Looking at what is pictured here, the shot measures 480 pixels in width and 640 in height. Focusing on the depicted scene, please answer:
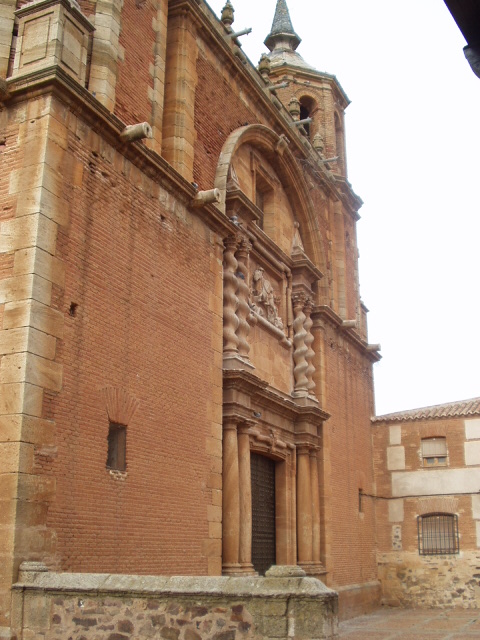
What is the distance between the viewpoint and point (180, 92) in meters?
13.1

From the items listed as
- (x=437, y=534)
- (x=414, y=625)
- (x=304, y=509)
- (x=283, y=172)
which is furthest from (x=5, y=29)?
(x=437, y=534)

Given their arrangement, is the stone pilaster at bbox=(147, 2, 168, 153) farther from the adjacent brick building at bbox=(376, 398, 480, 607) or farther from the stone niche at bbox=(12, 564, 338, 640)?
the adjacent brick building at bbox=(376, 398, 480, 607)

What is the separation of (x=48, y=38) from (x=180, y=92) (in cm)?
364

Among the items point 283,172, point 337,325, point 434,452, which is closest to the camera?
point 283,172

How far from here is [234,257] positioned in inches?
555

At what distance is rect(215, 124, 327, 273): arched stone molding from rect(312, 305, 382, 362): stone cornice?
3.73 ft

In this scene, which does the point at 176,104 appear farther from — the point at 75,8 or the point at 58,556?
the point at 58,556

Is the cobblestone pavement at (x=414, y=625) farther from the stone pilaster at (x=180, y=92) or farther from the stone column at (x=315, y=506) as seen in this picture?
the stone pilaster at (x=180, y=92)

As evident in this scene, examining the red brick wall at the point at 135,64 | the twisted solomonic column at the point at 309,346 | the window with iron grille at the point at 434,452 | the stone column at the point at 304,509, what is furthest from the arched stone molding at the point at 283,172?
the window with iron grille at the point at 434,452

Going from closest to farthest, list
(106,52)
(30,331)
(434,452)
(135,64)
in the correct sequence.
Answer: (30,331) → (106,52) → (135,64) → (434,452)

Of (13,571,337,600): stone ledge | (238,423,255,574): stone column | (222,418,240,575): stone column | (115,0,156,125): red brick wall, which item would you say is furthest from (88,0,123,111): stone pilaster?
(13,571,337,600): stone ledge

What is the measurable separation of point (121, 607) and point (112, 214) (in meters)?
5.20

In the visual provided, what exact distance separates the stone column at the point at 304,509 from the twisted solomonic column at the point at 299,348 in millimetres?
1373

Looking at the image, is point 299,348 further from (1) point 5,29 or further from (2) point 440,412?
(1) point 5,29
